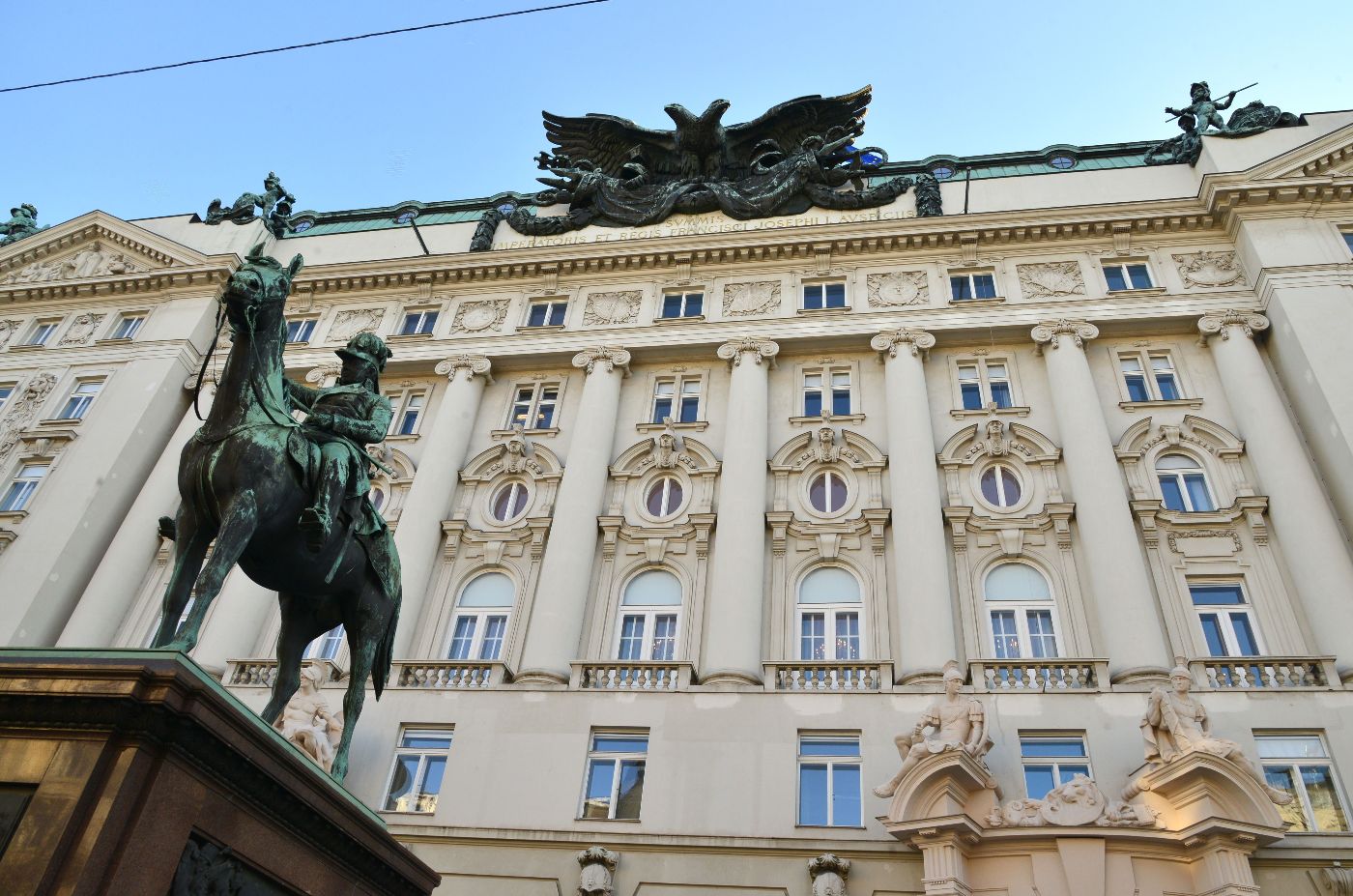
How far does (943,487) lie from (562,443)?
9.82 m

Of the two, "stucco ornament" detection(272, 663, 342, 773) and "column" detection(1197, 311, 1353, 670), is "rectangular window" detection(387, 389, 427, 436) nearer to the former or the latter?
"stucco ornament" detection(272, 663, 342, 773)

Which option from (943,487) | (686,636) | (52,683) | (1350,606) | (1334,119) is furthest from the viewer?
(1334,119)

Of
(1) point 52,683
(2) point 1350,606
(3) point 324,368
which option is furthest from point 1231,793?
(3) point 324,368

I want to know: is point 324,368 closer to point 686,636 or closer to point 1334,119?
point 686,636

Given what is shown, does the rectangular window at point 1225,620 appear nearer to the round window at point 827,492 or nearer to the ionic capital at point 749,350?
the round window at point 827,492

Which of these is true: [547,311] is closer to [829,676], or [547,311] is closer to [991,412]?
[991,412]

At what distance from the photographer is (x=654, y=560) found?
922 inches

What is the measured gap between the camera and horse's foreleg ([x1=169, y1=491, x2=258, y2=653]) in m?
6.90

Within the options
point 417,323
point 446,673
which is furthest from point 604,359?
point 446,673

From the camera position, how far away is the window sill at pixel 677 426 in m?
26.0

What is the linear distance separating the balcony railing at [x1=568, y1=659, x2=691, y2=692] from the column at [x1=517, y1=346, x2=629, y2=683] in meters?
0.44

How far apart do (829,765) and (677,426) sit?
10.2 meters

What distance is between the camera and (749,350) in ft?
87.4

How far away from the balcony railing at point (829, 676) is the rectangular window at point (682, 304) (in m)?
11.6
